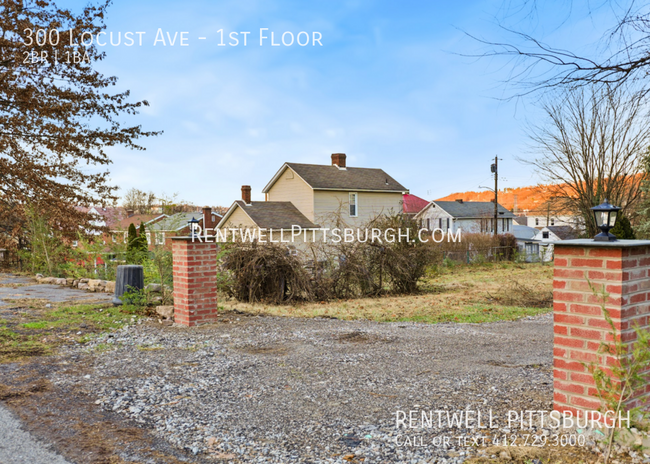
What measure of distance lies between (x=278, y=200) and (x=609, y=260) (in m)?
29.0

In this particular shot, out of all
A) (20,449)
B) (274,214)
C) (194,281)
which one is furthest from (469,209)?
(20,449)

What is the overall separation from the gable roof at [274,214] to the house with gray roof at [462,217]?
16.8 meters

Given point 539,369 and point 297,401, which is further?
point 539,369

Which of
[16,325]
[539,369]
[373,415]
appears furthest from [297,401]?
[16,325]

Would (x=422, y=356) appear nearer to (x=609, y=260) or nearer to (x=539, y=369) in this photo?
(x=539, y=369)

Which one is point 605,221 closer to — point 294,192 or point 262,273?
point 262,273

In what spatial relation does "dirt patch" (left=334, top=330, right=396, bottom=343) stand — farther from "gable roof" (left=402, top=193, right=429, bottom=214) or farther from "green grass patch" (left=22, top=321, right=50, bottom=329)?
"gable roof" (left=402, top=193, right=429, bottom=214)

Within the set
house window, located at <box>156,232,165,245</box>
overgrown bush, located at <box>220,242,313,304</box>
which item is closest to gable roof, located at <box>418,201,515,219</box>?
overgrown bush, located at <box>220,242,313,304</box>

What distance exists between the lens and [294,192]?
98.9 feet

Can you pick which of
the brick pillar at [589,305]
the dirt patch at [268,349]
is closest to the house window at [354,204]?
the dirt patch at [268,349]

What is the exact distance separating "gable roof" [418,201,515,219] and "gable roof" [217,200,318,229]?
58.0 ft

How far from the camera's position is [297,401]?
406 centimetres

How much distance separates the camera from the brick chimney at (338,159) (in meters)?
31.7

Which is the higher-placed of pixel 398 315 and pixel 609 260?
pixel 609 260
